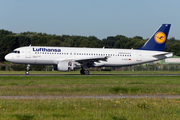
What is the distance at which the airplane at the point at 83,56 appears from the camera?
→ 40713 millimetres

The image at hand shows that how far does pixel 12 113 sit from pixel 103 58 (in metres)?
29.2

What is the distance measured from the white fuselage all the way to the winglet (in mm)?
1087

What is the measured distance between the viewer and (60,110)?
12711 mm

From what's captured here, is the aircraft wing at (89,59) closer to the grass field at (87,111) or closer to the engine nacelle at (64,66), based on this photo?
the engine nacelle at (64,66)

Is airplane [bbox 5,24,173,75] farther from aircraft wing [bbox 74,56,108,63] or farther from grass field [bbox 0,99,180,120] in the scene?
grass field [bbox 0,99,180,120]

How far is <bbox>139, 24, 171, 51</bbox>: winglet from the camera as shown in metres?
47.2

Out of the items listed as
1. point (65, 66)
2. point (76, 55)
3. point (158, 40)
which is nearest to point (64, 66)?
point (65, 66)

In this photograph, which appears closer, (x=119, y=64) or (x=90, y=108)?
(x=90, y=108)

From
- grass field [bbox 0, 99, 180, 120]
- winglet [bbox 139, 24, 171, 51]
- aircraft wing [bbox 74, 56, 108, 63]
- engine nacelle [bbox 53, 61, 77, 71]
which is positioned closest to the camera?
grass field [bbox 0, 99, 180, 120]

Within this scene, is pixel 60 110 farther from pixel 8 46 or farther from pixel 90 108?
pixel 8 46

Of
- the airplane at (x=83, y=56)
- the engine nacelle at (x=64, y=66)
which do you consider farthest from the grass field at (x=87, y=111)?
the airplane at (x=83, y=56)

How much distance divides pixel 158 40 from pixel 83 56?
13.7 m

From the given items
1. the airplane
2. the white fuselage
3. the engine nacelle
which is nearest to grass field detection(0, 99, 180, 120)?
the engine nacelle

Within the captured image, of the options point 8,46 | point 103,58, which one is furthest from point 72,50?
point 8,46
